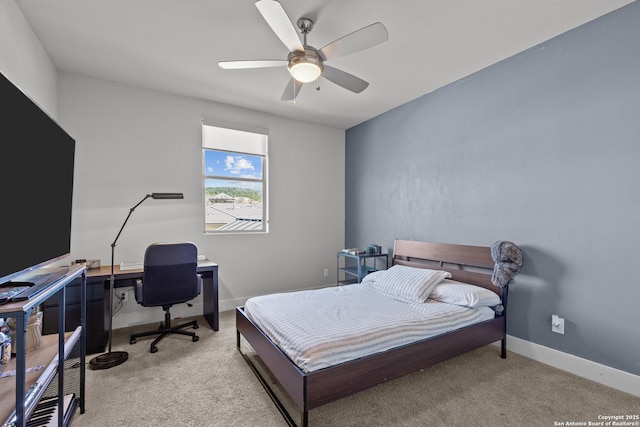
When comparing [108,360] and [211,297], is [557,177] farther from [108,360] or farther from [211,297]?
[108,360]

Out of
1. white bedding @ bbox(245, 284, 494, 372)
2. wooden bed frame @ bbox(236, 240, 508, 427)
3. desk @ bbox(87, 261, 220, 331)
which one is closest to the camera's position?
wooden bed frame @ bbox(236, 240, 508, 427)

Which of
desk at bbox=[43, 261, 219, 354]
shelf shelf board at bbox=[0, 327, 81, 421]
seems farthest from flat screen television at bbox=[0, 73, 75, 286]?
desk at bbox=[43, 261, 219, 354]

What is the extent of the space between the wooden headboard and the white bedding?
41cm

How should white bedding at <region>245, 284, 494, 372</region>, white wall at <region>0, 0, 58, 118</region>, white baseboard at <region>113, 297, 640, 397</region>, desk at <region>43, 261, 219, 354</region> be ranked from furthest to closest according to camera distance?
1. desk at <region>43, 261, 219, 354</region>
2. white baseboard at <region>113, 297, 640, 397</region>
3. white wall at <region>0, 0, 58, 118</region>
4. white bedding at <region>245, 284, 494, 372</region>

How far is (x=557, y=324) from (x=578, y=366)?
315mm

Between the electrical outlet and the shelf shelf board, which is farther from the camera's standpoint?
the electrical outlet

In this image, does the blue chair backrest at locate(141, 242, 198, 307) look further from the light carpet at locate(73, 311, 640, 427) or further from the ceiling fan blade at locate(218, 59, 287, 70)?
the ceiling fan blade at locate(218, 59, 287, 70)

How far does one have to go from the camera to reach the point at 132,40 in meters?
2.46

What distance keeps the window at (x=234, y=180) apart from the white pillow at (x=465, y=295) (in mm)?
2542

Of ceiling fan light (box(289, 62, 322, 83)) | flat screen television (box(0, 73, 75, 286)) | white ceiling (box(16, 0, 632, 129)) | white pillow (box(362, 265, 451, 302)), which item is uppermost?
white ceiling (box(16, 0, 632, 129))

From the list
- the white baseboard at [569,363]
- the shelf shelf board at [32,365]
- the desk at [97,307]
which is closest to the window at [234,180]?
the desk at [97,307]

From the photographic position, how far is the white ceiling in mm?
2078

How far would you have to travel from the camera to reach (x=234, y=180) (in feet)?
13.1

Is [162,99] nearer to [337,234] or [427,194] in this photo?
[337,234]
